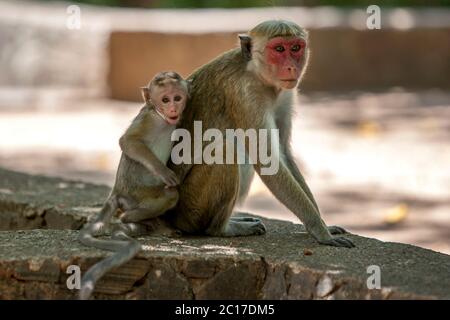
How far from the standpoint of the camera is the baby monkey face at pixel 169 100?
700 centimetres

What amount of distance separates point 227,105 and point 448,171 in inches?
257

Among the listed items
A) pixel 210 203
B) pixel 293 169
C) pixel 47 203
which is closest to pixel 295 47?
pixel 293 169

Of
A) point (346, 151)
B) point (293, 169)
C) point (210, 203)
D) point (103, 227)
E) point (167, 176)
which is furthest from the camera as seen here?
point (346, 151)

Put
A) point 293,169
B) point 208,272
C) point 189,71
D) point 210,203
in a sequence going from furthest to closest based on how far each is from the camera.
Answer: point 189,71
point 293,169
point 210,203
point 208,272

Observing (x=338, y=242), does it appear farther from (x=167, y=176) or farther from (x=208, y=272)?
(x=167, y=176)

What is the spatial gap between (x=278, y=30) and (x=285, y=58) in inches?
7.8

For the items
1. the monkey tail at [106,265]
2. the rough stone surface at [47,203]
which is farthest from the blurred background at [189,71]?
the monkey tail at [106,265]

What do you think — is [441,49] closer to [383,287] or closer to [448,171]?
[448,171]

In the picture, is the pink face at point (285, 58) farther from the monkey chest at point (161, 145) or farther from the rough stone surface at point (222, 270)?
the rough stone surface at point (222, 270)

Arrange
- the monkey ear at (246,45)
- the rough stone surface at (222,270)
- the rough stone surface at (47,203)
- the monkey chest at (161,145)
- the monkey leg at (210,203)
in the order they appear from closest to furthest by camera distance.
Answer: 1. the rough stone surface at (222,270)
2. the monkey chest at (161,145)
3. the monkey leg at (210,203)
4. the monkey ear at (246,45)
5. the rough stone surface at (47,203)

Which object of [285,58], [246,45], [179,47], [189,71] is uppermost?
[179,47]

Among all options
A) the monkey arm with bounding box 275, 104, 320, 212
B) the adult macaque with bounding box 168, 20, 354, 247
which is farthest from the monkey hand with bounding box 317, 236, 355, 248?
the monkey arm with bounding box 275, 104, 320, 212

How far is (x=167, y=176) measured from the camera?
23.0 feet

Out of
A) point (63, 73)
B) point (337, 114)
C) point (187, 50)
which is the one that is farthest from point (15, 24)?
Answer: point (337, 114)
